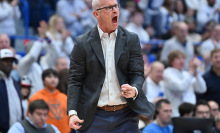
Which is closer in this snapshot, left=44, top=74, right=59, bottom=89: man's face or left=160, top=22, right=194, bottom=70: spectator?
left=44, top=74, right=59, bottom=89: man's face

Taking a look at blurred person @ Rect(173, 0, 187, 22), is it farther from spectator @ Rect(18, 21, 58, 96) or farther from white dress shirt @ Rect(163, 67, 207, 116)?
spectator @ Rect(18, 21, 58, 96)

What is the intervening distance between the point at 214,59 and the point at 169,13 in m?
5.15

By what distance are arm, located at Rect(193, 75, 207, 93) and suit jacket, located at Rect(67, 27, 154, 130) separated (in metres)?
4.51

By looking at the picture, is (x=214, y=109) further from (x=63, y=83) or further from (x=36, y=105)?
(x=36, y=105)

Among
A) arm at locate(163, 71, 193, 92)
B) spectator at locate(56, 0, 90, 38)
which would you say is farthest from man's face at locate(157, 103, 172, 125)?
spectator at locate(56, 0, 90, 38)

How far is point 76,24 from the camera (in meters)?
12.0

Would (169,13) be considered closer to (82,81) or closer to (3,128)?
(3,128)

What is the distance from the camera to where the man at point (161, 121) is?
7102mm

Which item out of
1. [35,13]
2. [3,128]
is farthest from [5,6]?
[3,128]

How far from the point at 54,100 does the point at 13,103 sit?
0.70 m

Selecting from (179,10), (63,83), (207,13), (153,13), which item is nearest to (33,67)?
(63,83)

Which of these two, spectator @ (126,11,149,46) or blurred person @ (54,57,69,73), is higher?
spectator @ (126,11,149,46)

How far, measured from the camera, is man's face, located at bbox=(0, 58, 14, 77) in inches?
288

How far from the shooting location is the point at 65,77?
26.7ft
